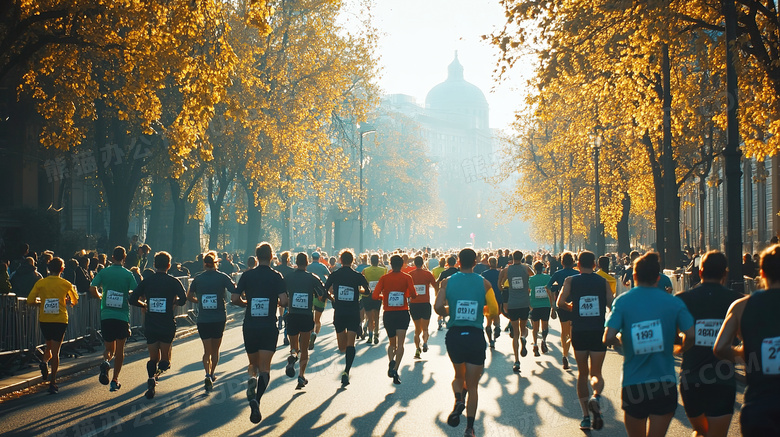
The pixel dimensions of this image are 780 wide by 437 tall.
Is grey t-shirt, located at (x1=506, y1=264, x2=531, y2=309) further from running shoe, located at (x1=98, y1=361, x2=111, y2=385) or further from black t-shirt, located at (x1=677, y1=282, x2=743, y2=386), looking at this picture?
black t-shirt, located at (x1=677, y1=282, x2=743, y2=386)

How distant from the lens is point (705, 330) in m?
6.90

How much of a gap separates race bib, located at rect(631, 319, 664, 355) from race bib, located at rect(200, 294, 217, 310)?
6727 mm

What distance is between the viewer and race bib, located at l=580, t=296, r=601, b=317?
10.1 meters

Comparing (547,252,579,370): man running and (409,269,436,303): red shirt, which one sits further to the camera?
(409,269,436,303): red shirt

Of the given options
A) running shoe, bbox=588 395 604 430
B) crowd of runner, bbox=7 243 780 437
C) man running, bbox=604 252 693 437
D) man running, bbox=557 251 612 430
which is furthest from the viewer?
man running, bbox=557 251 612 430

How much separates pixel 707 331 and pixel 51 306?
9.21 metres

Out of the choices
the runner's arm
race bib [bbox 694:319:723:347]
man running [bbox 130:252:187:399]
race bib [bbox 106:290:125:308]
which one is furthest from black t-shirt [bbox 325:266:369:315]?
the runner's arm

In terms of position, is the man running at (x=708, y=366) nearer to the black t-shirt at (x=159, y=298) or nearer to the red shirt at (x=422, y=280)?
the black t-shirt at (x=159, y=298)

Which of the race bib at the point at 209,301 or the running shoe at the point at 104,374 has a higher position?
the race bib at the point at 209,301

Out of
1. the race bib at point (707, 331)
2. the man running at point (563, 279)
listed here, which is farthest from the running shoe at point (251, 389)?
the man running at point (563, 279)

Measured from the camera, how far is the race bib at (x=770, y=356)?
5.25 meters

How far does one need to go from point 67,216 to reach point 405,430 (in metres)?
39.4

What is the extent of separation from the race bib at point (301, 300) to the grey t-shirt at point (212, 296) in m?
1.14

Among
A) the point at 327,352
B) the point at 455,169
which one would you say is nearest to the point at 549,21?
the point at 327,352
